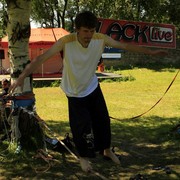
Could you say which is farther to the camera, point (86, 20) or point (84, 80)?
point (84, 80)

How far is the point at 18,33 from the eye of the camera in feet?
19.1

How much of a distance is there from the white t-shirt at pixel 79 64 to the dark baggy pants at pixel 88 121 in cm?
10

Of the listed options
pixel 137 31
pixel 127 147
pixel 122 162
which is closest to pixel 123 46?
pixel 122 162

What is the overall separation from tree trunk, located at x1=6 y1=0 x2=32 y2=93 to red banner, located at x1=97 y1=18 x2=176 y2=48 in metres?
1.21

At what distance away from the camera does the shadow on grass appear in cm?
507

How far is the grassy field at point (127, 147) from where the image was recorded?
202 inches

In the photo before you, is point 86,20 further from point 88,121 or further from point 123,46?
point 88,121

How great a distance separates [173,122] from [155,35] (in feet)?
9.63

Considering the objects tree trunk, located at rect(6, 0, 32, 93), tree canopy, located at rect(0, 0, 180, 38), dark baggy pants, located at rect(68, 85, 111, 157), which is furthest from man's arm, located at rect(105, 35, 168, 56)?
tree canopy, located at rect(0, 0, 180, 38)

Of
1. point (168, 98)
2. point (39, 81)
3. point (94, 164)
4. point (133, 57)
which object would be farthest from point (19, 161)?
point (133, 57)

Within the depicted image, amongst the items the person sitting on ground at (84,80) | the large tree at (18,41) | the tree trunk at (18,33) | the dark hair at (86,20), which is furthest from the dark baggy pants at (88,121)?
the tree trunk at (18,33)

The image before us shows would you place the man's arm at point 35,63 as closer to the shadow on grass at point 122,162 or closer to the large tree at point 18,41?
the shadow on grass at point 122,162

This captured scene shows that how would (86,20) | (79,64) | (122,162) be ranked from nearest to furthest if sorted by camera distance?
(86,20) → (79,64) → (122,162)

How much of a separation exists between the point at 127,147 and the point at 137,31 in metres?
2.06
